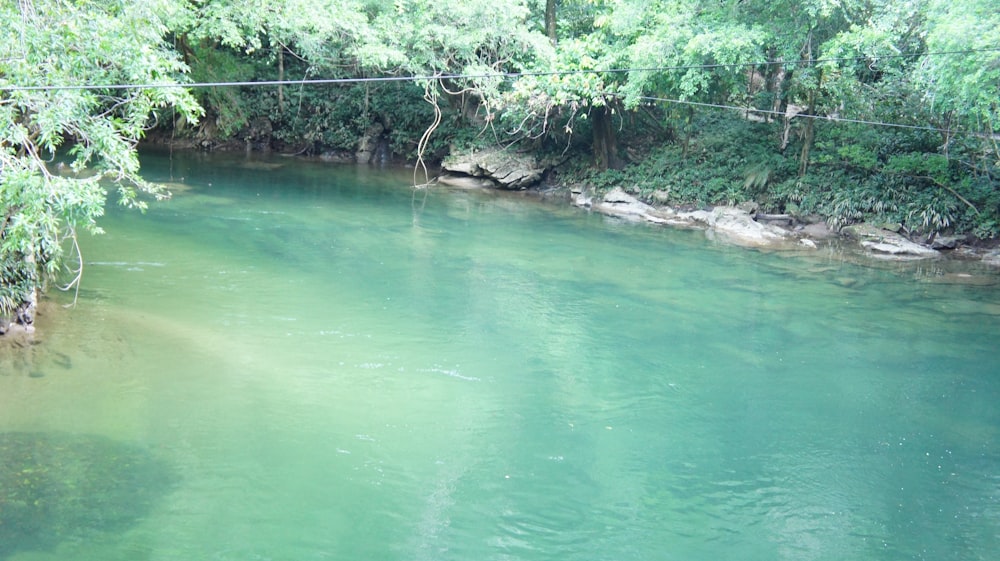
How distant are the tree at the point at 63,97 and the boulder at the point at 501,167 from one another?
15.1 metres

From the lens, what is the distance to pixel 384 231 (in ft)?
60.6

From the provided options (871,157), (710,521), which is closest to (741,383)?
(710,521)

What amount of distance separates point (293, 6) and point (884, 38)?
40.3ft

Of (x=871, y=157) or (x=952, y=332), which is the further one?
(x=871, y=157)

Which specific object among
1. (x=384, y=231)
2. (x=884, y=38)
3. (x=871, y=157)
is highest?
(x=884, y=38)

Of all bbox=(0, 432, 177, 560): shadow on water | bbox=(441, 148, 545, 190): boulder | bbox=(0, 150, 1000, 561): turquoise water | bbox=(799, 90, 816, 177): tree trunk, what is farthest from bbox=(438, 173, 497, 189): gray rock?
bbox=(0, 432, 177, 560): shadow on water

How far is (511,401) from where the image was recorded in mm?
10000

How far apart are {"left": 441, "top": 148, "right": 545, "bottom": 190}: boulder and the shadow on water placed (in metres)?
17.6

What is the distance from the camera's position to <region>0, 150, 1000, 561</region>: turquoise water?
733cm

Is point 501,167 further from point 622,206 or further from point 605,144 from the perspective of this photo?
point 622,206

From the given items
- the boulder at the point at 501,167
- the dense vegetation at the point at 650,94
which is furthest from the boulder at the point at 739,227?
the boulder at the point at 501,167

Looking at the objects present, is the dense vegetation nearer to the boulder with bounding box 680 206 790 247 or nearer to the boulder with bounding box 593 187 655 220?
the boulder with bounding box 593 187 655 220

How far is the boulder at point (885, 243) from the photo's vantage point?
18.4 m

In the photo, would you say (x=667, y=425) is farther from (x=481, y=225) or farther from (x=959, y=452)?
(x=481, y=225)
